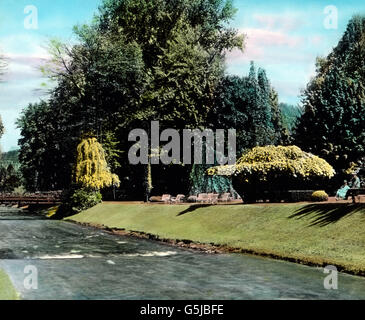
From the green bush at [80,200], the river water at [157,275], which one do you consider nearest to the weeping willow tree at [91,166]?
the green bush at [80,200]

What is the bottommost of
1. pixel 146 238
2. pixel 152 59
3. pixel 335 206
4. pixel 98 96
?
pixel 146 238

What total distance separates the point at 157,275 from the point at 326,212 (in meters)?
11.5

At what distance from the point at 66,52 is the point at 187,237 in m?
35.4

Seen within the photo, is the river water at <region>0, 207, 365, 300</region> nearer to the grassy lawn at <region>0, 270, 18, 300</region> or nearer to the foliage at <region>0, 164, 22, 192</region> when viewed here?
the grassy lawn at <region>0, 270, 18, 300</region>

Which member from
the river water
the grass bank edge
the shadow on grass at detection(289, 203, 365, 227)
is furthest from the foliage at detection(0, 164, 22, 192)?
the grass bank edge

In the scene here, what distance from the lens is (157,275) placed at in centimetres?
2003

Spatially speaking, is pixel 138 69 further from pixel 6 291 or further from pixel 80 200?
pixel 6 291

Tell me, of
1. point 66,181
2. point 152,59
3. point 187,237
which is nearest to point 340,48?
point 152,59

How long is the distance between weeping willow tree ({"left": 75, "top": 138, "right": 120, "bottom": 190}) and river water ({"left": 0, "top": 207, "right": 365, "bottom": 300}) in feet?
98.0

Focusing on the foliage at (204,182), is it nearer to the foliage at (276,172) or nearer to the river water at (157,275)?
the foliage at (276,172)

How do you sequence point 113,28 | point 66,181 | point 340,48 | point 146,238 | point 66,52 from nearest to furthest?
point 146,238
point 66,52
point 113,28
point 340,48
point 66,181

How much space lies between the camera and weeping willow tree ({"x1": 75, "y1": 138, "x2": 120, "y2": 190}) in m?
60.5
